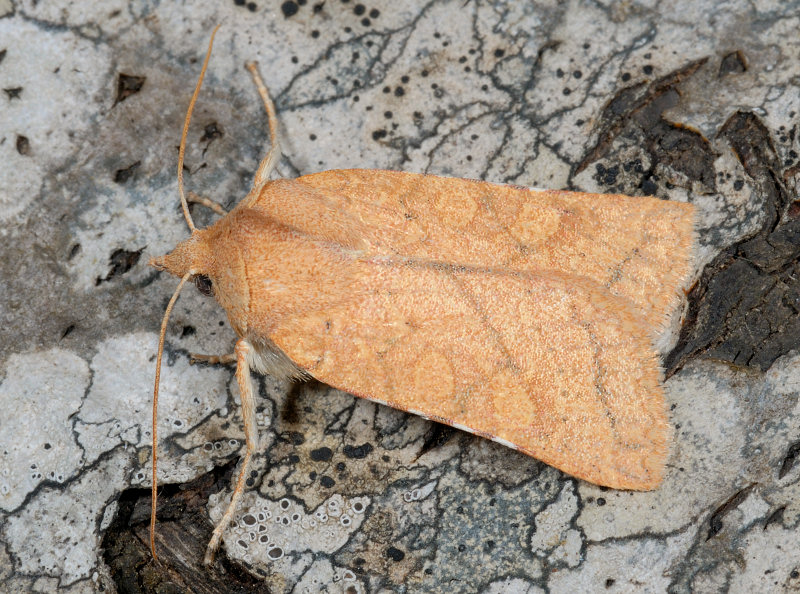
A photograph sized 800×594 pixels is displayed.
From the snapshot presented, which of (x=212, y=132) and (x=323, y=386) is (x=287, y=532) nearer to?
(x=323, y=386)

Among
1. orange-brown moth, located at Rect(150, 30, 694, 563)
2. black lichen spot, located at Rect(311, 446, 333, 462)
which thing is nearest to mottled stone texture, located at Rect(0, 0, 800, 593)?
black lichen spot, located at Rect(311, 446, 333, 462)

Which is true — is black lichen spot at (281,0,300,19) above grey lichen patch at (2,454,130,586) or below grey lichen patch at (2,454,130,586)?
above

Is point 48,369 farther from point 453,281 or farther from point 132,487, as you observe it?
point 453,281

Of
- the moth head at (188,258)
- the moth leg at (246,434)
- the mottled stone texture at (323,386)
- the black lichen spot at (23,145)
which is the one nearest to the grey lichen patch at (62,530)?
the mottled stone texture at (323,386)

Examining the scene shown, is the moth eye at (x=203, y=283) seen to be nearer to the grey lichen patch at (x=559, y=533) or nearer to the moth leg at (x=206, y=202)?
the moth leg at (x=206, y=202)

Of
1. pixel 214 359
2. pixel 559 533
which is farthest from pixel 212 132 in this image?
pixel 559 533

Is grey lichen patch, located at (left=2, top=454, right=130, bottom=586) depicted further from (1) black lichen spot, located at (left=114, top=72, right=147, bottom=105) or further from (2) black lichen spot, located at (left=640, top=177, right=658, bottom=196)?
(2) black lichen spot, located at (left=640, top=177, right=658, bottom=196)
